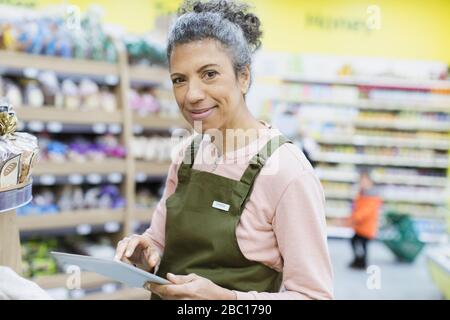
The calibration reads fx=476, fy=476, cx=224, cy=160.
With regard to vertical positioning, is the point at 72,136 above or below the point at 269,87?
below

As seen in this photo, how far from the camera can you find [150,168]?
4082 mm

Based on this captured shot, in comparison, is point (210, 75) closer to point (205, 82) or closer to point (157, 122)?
point (205, 82)

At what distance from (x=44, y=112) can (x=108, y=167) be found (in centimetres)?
65

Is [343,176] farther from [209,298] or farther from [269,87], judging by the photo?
[209,298]

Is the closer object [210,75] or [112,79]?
[210,75]

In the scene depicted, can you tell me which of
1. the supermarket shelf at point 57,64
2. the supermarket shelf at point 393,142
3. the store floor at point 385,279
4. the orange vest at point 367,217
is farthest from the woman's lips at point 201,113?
the supermarket shelf at point 393,142

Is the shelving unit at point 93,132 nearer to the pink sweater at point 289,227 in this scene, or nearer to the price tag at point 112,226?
the price tag at point 112,226

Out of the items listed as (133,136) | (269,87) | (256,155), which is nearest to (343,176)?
(269,87)

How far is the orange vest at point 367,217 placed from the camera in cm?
571

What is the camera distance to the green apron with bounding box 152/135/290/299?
45.0 inches

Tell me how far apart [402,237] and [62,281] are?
4.34 meters

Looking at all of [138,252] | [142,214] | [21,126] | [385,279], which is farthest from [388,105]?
[138,252]

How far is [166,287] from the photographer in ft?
3.40

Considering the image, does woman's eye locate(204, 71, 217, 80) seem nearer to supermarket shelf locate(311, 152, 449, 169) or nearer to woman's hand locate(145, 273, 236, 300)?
woman's hand locate(145, 273, 236, 300)
